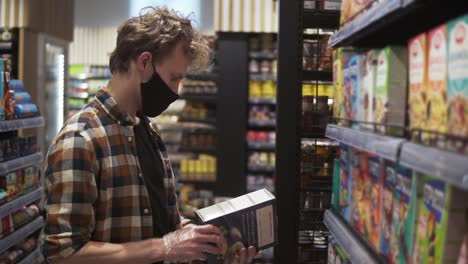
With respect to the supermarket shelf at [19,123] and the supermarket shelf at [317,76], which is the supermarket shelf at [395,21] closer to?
the supermarket shelf at [317,76]

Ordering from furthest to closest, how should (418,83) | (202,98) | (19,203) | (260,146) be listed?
(202,98) → (260,146) → (19,203) → (418,83)

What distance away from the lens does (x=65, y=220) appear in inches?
69.4

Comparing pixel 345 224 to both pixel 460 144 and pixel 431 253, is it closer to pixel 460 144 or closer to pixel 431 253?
pixel 431 253

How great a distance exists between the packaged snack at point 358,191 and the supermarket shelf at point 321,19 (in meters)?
0.95

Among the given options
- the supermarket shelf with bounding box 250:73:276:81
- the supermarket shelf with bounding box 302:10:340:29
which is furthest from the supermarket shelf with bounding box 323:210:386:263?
the supermarket shelf with bounding box 250:73:276:81

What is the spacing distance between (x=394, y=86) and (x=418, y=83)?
14cm

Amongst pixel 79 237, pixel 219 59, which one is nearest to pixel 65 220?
pixel 79 237

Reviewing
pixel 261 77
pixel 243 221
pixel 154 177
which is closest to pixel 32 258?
pixel 154 177

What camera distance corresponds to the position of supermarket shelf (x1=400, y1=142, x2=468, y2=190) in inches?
36.5

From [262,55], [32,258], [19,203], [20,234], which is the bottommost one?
[32,258]

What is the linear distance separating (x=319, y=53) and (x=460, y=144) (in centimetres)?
180

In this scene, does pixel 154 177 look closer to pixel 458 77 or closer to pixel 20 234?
pixel 458 77

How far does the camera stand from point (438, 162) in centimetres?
102

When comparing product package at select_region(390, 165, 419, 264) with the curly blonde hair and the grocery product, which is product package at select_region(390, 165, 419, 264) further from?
the curly blonde hair
